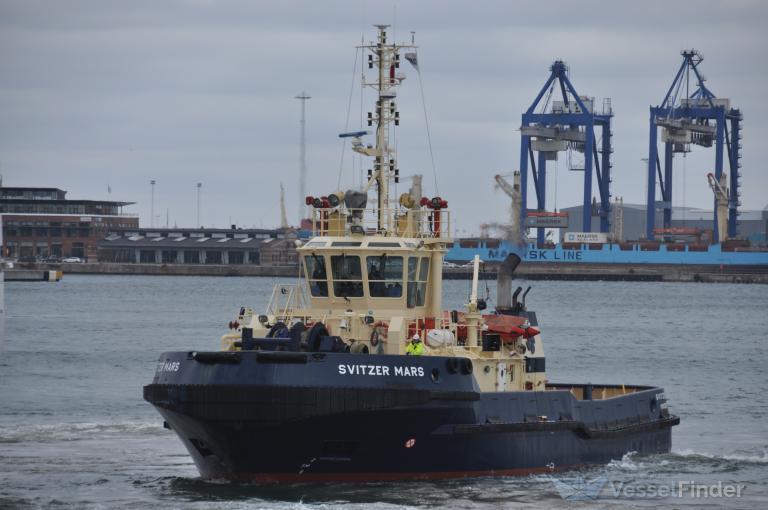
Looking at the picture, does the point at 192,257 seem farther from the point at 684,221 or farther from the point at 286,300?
the point at 286,300

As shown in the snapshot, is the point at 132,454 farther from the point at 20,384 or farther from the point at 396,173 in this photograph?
the point at 20,384

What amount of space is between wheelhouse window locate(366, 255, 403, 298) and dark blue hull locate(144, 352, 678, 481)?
221 centimetres

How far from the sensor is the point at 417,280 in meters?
24.4

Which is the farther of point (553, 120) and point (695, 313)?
point (553, 120)

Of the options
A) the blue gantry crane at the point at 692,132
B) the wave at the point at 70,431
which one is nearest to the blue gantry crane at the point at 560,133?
the blue gantry crane at the point at 692,132

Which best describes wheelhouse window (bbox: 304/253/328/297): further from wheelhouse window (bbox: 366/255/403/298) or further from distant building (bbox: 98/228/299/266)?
distant building (bbox: 98/228/299/266)

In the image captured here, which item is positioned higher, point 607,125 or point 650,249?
point 607,125

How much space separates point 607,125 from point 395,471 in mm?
118114

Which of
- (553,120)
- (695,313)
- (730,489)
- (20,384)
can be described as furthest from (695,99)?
(730,489)

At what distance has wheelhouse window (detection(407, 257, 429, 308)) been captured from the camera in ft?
79.4

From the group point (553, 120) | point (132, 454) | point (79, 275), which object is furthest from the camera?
point (79, 275)

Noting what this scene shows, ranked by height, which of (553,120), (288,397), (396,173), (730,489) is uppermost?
(553,120)

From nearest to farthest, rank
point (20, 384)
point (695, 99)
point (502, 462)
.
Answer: point (502, 462)
point (20, 384)
point (695, 99)

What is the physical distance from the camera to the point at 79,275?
148250 millimetres
